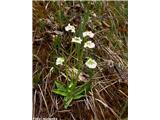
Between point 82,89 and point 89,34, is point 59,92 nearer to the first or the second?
point 82,89

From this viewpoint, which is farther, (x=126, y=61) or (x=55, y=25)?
(x=55, y=25)

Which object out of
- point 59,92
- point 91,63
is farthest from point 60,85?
point 91,63

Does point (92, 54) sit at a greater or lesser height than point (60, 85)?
greater

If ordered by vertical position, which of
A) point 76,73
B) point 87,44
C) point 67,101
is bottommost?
point 67,101

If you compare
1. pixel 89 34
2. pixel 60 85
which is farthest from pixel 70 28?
pixel 60 85

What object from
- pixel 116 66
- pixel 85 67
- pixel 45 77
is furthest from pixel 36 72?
pixel 116 66

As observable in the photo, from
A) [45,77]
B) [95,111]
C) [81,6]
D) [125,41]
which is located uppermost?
[81,6]

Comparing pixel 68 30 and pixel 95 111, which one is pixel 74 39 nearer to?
pixel 68 30
